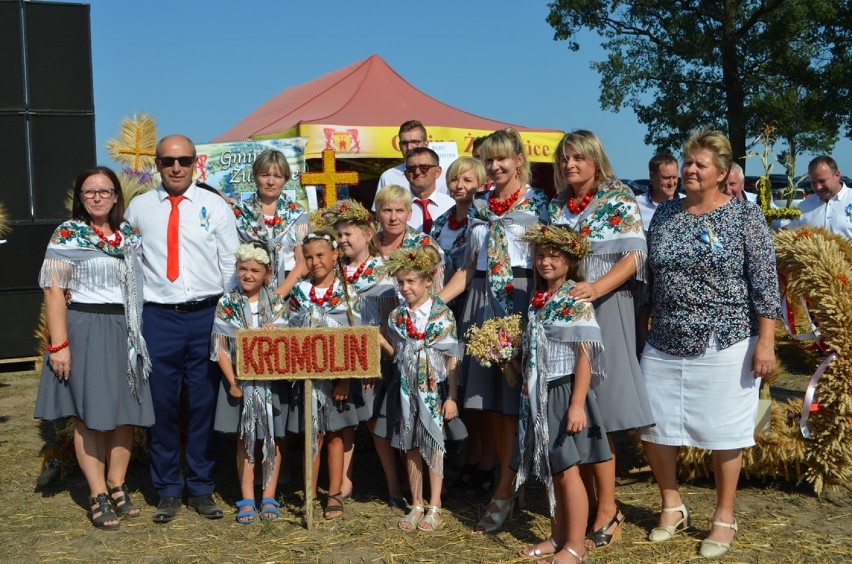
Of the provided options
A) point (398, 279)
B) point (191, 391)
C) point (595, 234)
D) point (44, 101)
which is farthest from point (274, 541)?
point (44, 101)

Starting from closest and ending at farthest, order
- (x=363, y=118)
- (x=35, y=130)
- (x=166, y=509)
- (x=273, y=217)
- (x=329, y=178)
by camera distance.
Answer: (x=166, y=509), (x=273, y=217), (x=329, y=178), (x=35, y=130), (x=363, y=118)

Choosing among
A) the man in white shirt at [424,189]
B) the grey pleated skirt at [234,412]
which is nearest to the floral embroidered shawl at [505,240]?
the man in white shirt at [424,189]

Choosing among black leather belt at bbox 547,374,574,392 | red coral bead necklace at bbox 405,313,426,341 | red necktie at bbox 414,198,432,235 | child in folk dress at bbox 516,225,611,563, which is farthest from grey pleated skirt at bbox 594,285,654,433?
red necktie at bbox 414,198,432,235

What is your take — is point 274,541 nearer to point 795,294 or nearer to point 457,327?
point 457,327

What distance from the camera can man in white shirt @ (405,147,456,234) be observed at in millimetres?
5609

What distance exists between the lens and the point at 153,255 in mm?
4820

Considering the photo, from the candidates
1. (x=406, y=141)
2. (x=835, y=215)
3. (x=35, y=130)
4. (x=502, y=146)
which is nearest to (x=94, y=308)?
(x=502, y=146)

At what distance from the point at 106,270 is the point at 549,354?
2.42 metres

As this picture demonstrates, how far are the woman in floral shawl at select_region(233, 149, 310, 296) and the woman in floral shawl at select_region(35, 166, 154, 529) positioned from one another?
33.2 inches

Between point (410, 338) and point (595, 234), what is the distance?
1144 mm

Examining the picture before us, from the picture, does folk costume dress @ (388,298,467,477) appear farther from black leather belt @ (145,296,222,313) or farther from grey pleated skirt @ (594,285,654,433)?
black leather belt @ (145,296,222,313)

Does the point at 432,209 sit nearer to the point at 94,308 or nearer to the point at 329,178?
the point at 329,178

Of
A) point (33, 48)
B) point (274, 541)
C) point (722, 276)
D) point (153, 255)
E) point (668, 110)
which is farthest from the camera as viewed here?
point (668, 110)

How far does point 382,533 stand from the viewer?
461cm
